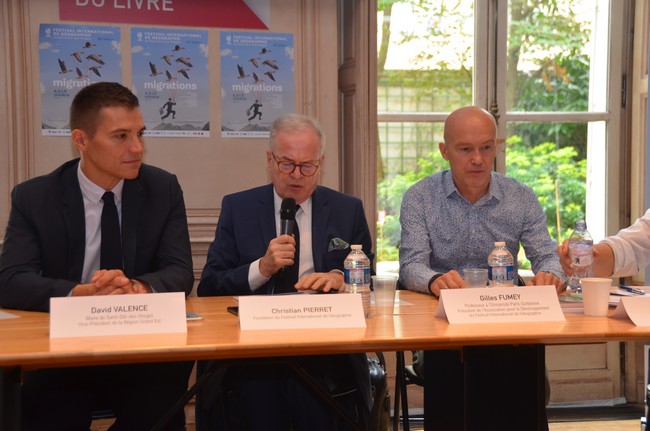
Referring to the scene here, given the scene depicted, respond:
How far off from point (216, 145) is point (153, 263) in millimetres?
1463

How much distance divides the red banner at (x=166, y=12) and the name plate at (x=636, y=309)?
8.72ft

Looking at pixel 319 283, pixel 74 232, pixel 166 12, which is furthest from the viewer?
pixel 166 12

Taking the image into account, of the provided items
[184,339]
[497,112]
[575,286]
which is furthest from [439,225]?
[497,112]

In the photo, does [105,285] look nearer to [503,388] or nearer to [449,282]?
[449,282]

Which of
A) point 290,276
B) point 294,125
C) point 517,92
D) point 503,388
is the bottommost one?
point 503,388

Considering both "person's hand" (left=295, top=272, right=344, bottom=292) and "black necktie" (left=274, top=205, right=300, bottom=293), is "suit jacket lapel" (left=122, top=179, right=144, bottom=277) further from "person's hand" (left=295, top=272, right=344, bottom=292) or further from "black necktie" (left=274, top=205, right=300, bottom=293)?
"person's hand" (left=295, top=272, right=344, bottom=292)

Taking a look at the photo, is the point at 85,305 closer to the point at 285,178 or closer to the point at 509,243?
the point at 285,178

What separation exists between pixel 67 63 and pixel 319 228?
1856mm

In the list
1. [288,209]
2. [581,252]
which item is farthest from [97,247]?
[581,252]

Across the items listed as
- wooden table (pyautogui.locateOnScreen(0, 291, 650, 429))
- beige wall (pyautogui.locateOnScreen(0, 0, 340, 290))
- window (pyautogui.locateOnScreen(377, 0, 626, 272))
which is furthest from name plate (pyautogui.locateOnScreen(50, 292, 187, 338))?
window (pyautogui.locateOnScreen(377, 0, 626, 272))

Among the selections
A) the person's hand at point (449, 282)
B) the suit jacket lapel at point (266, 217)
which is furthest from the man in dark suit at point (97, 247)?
the person's hand at point (449, 282)

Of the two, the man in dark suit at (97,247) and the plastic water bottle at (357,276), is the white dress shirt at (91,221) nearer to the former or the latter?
the man in dark suit at (97,247)

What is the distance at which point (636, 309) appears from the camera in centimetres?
224

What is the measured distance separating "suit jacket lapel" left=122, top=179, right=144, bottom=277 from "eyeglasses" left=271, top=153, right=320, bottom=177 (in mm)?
517
